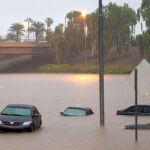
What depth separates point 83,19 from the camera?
136875 mm

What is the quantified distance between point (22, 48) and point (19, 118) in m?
109

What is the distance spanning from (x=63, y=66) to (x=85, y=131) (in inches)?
4385

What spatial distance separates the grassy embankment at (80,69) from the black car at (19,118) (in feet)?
299

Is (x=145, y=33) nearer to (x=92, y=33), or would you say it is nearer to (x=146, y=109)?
(x=92, y=33)

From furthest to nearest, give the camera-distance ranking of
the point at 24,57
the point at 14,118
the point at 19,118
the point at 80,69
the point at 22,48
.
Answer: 1. the point at 24,57
2. the point at 22,48
3. the point at 80,69
4. the point at 19,118
5. the point at 14,118

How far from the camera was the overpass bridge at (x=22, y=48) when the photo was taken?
12356 centimetres

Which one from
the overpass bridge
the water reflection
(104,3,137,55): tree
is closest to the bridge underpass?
the overpass bridge

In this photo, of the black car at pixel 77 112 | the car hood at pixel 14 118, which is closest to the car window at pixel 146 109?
the black car at pixel 77 112

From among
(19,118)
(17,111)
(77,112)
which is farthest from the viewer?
(77,112)

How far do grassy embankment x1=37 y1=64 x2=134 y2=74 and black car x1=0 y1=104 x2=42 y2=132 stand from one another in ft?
299

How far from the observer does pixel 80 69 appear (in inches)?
4961

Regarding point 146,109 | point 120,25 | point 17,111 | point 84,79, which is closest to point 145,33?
point 84,79

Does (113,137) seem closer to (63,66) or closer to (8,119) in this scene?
(8,119)

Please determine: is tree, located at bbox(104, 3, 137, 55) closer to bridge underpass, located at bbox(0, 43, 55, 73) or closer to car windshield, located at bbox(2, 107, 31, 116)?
bridge underpass, located at bbox(0, 43, 55, 73)
